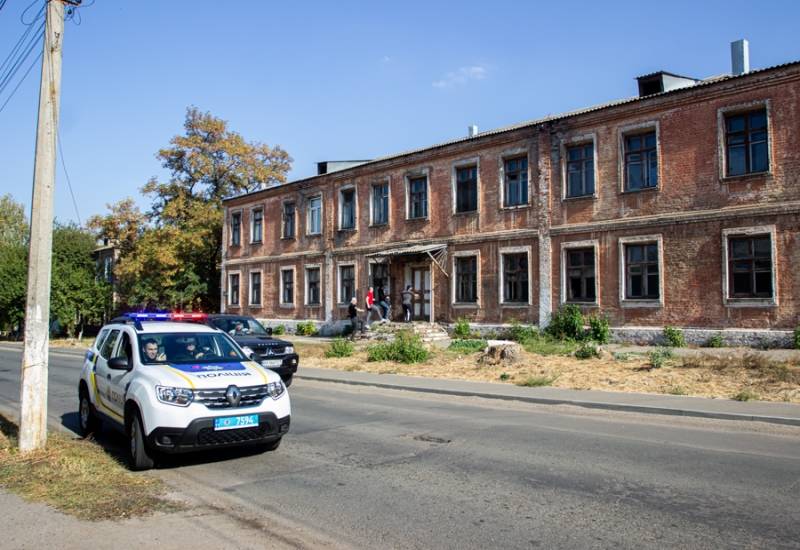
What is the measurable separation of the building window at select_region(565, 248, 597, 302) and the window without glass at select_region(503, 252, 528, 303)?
184 centimetres

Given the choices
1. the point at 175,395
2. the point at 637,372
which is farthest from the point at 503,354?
the point at 175,395

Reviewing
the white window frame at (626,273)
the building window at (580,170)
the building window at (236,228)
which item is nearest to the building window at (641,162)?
the building window at (580,170)

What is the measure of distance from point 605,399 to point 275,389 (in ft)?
23.3

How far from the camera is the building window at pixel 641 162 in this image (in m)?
22.1

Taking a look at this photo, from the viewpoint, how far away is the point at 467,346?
74.2ft

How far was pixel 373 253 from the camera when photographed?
101ft

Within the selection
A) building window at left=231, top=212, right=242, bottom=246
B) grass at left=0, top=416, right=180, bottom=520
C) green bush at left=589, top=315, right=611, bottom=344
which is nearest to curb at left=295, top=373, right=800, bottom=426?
grass at left=0, top=416, right=180, bottom=520

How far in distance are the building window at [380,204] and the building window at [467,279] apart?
514cm

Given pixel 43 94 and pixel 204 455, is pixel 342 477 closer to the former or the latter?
pixel 204 455

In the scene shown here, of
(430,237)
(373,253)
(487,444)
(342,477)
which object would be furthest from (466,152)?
(342,477)

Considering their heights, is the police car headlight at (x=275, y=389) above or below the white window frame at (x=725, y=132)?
below

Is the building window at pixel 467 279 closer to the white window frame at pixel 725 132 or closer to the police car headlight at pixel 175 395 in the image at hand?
the white window frame at pixel 725 132

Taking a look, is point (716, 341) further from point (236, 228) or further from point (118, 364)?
point (236, 228)

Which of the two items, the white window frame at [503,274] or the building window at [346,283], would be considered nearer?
the white window frame at [503,274]
